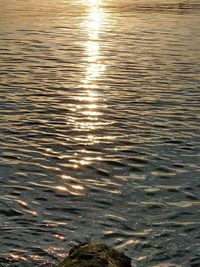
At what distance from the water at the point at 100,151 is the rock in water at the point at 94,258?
1.67 meters

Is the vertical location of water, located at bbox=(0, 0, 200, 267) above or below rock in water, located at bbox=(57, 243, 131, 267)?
above

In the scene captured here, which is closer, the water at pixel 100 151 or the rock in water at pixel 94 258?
the rock in water at pixel 94 258

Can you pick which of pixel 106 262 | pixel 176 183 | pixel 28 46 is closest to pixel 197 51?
pixel 28 46

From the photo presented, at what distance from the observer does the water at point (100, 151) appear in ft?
43.7

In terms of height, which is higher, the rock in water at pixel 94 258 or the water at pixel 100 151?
the water at pixel 100 151

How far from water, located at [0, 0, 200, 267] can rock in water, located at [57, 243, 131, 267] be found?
65.6 inches

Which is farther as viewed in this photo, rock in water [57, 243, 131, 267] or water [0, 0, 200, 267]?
water [0, 0, 200, 267]

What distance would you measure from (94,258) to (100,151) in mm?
8951

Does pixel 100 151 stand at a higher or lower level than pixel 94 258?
higher

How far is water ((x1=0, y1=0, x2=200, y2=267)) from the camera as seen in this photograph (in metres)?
13.3

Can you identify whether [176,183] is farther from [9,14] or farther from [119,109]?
[9,14]

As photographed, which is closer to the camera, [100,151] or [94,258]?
[94,258]

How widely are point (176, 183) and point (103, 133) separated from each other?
516cm

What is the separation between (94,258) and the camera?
33.6 ft
